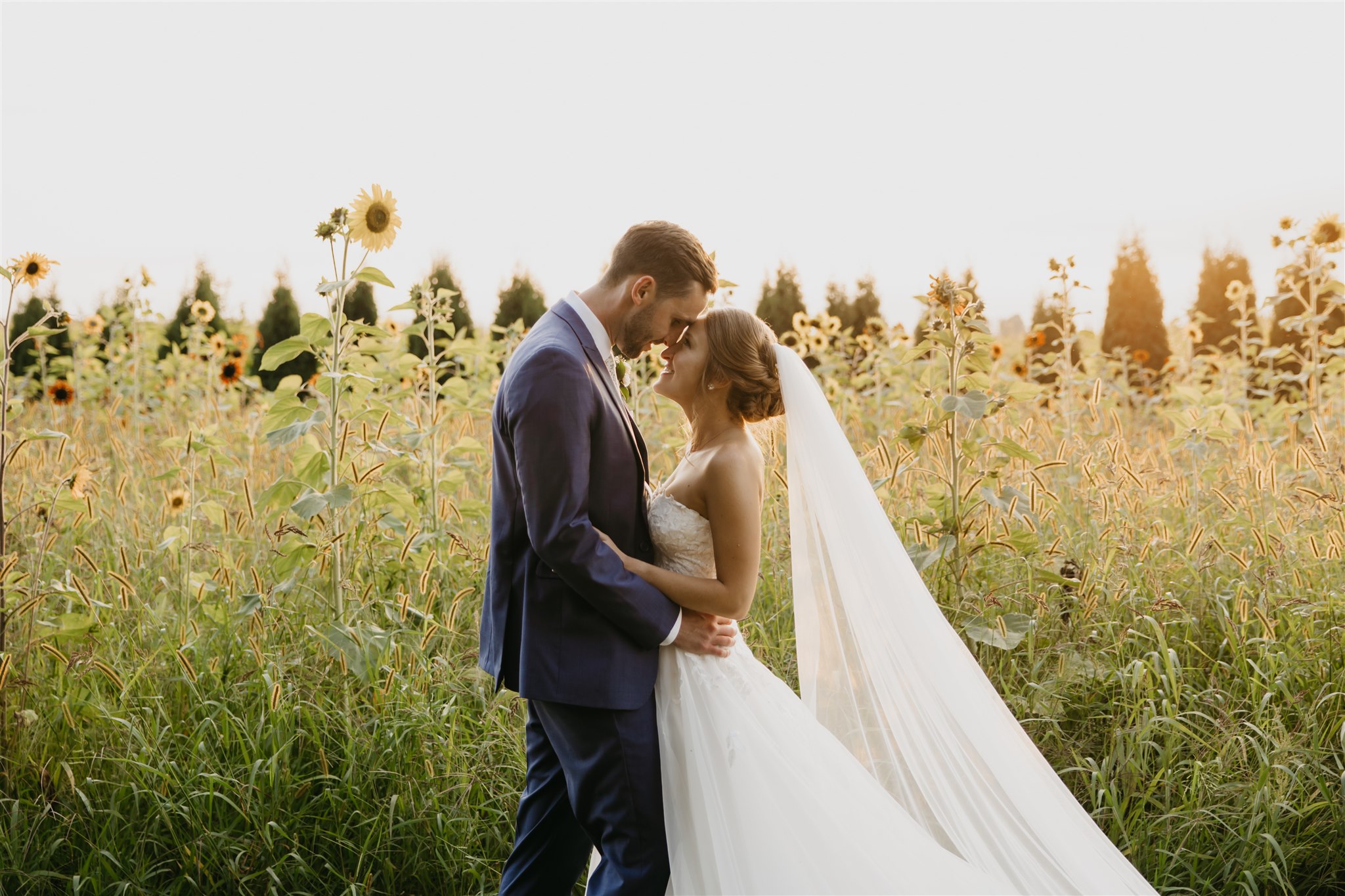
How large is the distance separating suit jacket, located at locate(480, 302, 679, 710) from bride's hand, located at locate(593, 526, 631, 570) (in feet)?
0.07

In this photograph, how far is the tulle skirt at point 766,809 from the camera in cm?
231

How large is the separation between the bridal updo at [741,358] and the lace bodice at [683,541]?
32 centimetres

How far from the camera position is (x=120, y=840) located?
119 inches

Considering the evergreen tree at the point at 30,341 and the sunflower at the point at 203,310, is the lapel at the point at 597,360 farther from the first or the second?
the evergreen tree at the point at 30,341

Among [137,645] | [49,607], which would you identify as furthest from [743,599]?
[49,607]

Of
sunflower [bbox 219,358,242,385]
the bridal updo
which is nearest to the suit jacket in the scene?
the bridal updo

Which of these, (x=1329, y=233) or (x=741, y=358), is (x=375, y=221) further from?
(x=1329, y=233)

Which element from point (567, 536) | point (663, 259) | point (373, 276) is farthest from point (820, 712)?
point (373, 276)

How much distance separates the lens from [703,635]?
8.11 feet

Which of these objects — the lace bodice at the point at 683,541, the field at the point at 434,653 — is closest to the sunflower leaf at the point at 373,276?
the field at the point at 434,653

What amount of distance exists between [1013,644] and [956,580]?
1.19 feet

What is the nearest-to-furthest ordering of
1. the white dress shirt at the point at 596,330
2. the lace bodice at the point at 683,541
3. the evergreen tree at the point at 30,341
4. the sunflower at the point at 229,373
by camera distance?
the white dress shirt at the point at 596,330 → the lace bodice at the point at 683,541 → the sunflower at the point at 229,373 → the evergreen tree at the point at 30,341

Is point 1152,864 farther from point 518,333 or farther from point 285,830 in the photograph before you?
point 518,333

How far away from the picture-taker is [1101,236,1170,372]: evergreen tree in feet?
42.8
